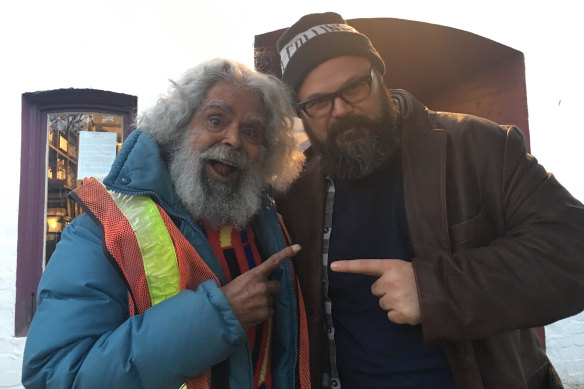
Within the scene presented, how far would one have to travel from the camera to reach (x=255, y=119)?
1.79m

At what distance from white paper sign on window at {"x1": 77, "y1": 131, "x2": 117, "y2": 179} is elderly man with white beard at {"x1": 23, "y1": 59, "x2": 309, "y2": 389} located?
179 cm

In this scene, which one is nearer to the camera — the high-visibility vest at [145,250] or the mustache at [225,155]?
the high-visibility vest at [145,250]

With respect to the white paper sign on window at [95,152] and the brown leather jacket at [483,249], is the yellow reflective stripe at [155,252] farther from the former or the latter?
the white paper sign on window at [95,152]

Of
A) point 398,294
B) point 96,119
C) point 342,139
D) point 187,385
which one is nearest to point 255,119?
point 342,139

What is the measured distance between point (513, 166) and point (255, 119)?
1152 millimetres

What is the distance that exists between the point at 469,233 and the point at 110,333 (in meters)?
1.32

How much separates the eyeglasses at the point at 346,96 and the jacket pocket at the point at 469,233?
717 mm

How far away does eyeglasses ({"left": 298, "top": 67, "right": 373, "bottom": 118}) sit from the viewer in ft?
5.48

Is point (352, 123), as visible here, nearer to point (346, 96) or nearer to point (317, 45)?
point (346, 96)

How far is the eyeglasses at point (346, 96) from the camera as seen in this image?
5.48 ft

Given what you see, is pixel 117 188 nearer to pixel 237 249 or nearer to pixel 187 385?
pixel 237 249

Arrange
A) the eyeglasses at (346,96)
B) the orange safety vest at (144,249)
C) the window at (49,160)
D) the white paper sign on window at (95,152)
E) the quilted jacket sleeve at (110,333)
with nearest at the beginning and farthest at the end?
the quilted jacket sleeve at (110,333) < the orange safety vest at (144,249) < the eyeglasses at (346,96) < the window at (49,160) < the white paper sign on window at (95,152)

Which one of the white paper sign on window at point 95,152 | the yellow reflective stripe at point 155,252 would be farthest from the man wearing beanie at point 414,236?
the white paper sign on window at point 95,152

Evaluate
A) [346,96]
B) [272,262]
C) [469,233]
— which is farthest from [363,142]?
[272,262]
